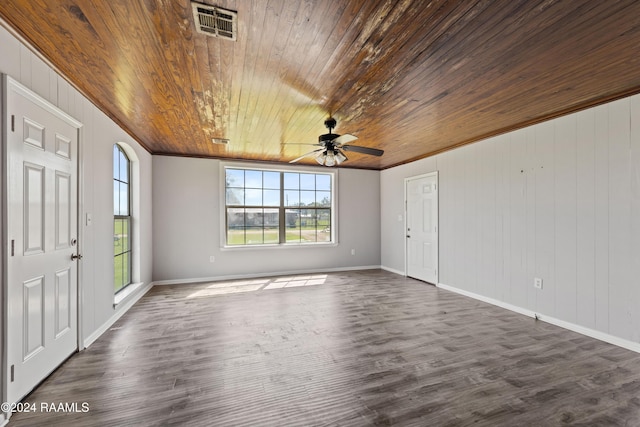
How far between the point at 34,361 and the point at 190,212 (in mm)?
3474

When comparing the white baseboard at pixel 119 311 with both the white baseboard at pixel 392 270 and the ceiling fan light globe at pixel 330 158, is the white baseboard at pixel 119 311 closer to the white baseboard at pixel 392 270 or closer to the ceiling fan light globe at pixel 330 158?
the ceiling fan light globe at pixel 330 158

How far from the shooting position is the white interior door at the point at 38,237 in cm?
Answer: 181

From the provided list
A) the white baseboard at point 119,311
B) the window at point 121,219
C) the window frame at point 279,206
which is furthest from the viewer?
the window frame at point 279,206

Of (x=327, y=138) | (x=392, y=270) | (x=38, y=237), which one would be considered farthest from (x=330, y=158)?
(x=392, y=270)

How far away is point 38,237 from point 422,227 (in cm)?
521

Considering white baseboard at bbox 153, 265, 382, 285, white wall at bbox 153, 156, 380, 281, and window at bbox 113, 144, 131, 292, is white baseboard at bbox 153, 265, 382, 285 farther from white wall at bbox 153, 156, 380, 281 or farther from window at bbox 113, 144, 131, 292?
window at bbox 113, 144, 131, 292

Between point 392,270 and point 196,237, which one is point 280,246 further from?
point 392,270

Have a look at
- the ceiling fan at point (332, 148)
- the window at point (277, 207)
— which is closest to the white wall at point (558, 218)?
the ceiling fan at point (332, 148)

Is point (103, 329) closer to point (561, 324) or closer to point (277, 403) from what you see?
point (277, 403)

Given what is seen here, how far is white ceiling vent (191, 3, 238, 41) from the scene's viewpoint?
5.25 ft

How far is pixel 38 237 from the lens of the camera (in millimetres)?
2064

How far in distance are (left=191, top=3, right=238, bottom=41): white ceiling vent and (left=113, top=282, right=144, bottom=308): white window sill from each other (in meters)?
3.23

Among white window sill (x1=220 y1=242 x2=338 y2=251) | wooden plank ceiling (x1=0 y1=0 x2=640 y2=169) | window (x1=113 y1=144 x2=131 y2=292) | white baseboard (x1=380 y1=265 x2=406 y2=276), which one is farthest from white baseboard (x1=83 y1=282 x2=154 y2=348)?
white baseboard (x1=380 y1=265 x2=406 y2=276)

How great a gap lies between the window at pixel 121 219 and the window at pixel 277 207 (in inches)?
67.5
